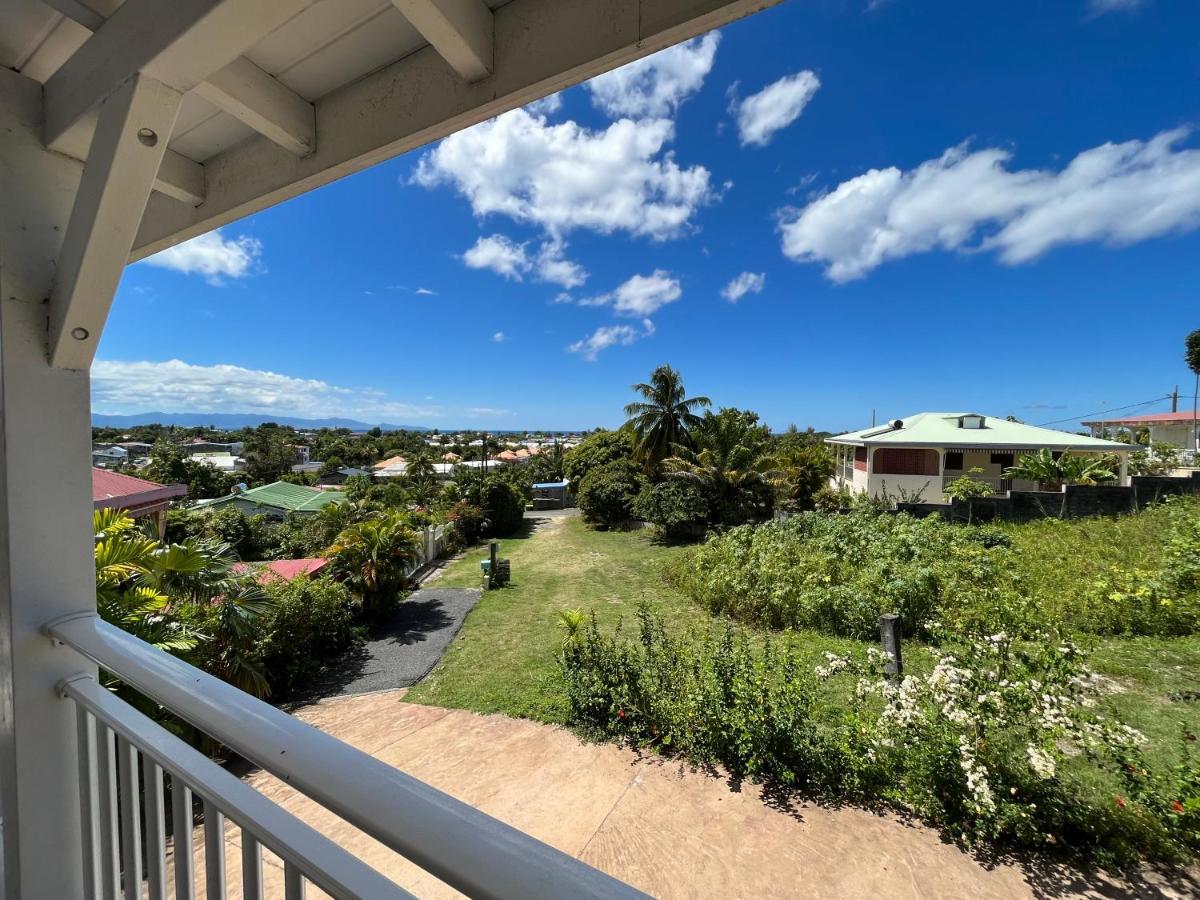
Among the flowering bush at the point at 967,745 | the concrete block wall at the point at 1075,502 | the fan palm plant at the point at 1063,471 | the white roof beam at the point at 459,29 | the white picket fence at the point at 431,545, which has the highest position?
the white roof beam at the point at 459,29

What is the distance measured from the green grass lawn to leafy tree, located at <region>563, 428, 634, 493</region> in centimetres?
694

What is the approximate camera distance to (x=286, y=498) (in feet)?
61.9

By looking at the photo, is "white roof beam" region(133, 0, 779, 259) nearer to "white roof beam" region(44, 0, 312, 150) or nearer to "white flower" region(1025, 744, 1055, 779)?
"white roof beam" region(44, 0, 312, 150)

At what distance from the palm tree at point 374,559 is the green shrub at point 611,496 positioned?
9168 mm

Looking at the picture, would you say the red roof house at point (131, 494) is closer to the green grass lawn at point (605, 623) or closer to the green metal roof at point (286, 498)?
the green grass lawn at point (605, 623)

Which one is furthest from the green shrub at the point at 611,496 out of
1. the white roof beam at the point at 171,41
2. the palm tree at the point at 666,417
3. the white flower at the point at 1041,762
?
the white roof beam at the point at 171,41

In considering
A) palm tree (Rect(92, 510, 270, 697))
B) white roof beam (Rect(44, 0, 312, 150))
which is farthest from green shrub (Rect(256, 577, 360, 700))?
white roof beam (Rect(44, 0, 312, 150))

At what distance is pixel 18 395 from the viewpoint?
1.23 m

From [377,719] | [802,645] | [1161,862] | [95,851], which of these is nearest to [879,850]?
[1161,862]

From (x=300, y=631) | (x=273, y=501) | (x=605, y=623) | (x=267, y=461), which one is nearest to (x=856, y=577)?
(x=605, y=623)

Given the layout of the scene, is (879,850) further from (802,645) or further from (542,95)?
(542,95)

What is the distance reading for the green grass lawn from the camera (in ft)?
14.0

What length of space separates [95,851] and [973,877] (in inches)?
155

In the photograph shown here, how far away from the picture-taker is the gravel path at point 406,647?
6.50 meters
